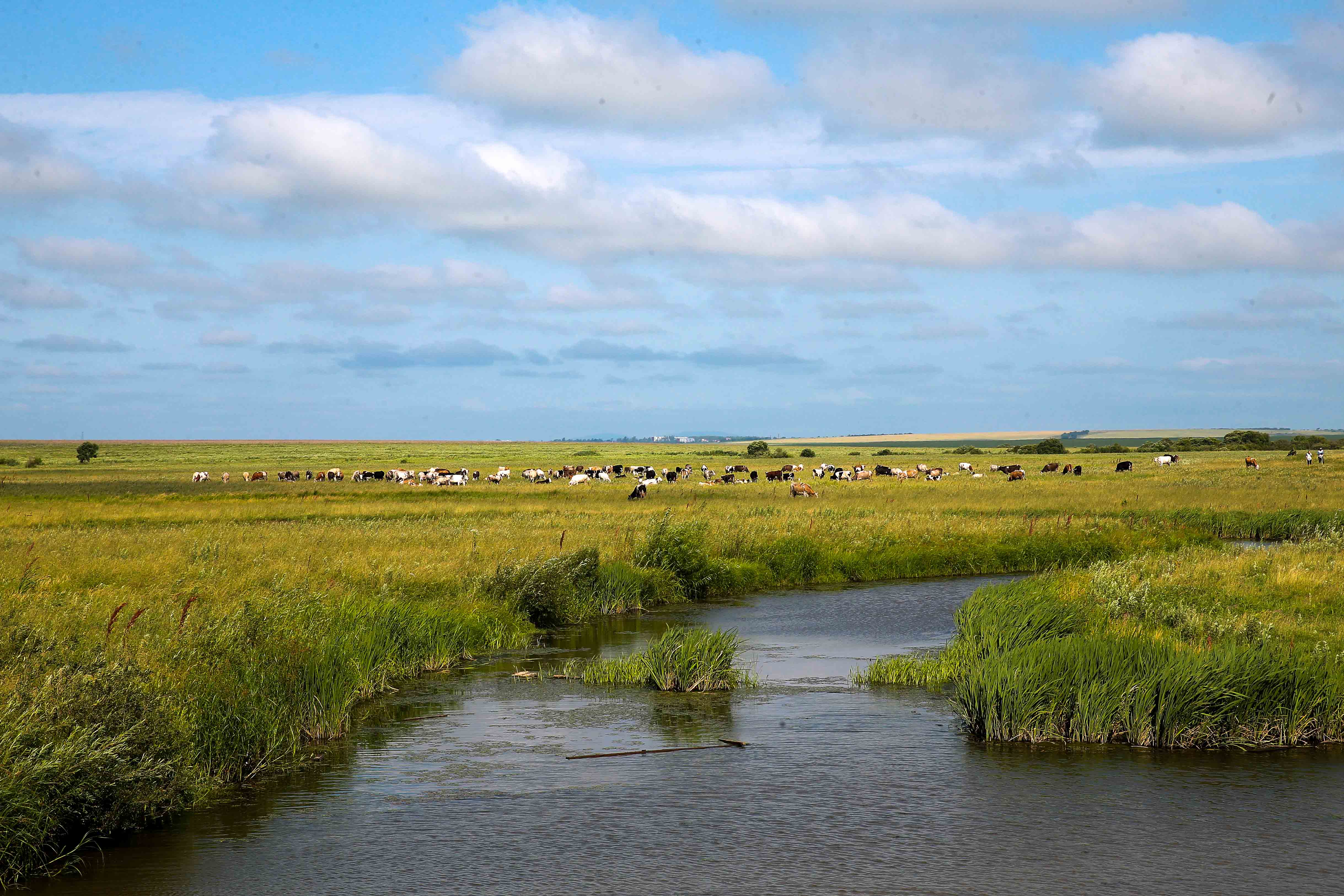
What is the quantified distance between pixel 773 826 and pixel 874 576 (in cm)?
2331

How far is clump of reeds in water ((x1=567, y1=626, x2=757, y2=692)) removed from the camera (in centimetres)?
1755

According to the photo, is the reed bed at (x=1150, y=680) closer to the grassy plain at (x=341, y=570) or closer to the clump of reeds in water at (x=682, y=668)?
the grassy plain at (x=341, y=570)

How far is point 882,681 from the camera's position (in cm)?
1827

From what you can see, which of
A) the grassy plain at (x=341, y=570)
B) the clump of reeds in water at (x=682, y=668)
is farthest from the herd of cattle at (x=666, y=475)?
the clump of reeds in water at (x=682, y=668)

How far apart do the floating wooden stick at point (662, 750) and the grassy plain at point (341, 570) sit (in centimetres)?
343

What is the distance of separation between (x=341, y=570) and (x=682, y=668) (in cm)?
1012

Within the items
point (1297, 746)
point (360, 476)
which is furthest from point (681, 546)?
point (360, 476)

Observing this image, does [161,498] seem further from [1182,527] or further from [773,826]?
[773,826]

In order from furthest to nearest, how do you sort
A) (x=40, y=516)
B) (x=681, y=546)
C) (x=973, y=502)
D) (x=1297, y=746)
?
(x=973, y=502), (x=40, y=516), (x=681, y=546), (x=1297, y=746)

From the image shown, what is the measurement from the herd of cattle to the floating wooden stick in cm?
5182

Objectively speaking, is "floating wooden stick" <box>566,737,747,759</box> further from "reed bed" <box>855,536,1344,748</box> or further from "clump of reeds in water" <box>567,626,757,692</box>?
"reed bed" <box>855,536,1344,748</box>

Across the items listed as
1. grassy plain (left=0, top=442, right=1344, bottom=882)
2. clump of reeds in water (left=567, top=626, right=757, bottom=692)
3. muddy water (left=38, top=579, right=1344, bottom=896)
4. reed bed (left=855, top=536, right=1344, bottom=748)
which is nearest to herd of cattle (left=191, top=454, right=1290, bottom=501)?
grassy plain (left=0, top=442, right=1344, bottom=882)

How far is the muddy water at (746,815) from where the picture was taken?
9.78m

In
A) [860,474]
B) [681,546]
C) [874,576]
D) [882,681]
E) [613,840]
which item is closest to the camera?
[613,840]
